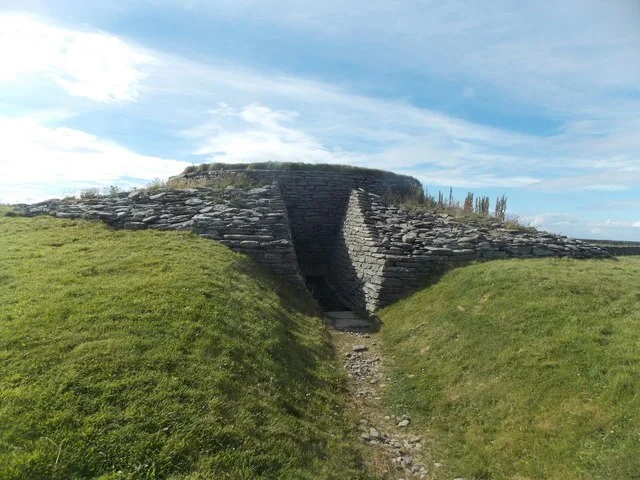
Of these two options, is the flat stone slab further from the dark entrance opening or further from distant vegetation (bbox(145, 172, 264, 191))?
distant vegetation (bbox(145, 172, 264, 191))

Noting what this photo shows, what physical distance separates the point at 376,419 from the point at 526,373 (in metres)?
3.06

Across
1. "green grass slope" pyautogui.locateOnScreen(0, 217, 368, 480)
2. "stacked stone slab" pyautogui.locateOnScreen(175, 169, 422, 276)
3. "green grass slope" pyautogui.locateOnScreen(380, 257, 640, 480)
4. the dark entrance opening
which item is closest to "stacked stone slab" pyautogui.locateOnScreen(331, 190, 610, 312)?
the dark entrance opening

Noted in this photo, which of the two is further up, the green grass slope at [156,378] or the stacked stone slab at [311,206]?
the stacked stone slab at [311,206]

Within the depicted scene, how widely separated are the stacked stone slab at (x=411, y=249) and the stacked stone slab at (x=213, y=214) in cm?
281

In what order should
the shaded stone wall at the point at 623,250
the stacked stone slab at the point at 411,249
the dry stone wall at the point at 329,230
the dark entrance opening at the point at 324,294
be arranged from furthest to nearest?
1. the shaded stone wall at the point at 623,250
2. the dark entrance opening at the point at 324,294
3. the dry stone wall at the point at 329,230
4. the stacked stone slab at the point at 411,249

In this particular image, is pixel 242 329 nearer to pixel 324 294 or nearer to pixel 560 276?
pixel 560 276

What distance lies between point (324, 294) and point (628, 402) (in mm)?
13655

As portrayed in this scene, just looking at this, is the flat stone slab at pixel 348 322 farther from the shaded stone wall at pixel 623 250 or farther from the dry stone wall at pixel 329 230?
the shaded stone wall at pixel 623 250

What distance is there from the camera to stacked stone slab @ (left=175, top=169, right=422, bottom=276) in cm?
2155

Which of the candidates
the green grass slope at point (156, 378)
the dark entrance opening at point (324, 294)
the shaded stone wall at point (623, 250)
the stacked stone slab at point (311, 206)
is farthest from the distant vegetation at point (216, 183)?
the shaded stone wall at point (623, 250)

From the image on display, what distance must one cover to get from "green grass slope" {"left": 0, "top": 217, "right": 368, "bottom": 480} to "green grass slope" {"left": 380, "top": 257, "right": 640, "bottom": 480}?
2.04m

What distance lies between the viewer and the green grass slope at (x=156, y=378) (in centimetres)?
536

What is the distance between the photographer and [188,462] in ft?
17.9

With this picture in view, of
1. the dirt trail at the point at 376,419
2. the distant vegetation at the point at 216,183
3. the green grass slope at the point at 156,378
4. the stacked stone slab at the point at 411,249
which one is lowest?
the dirt trail at the point at 376,419
